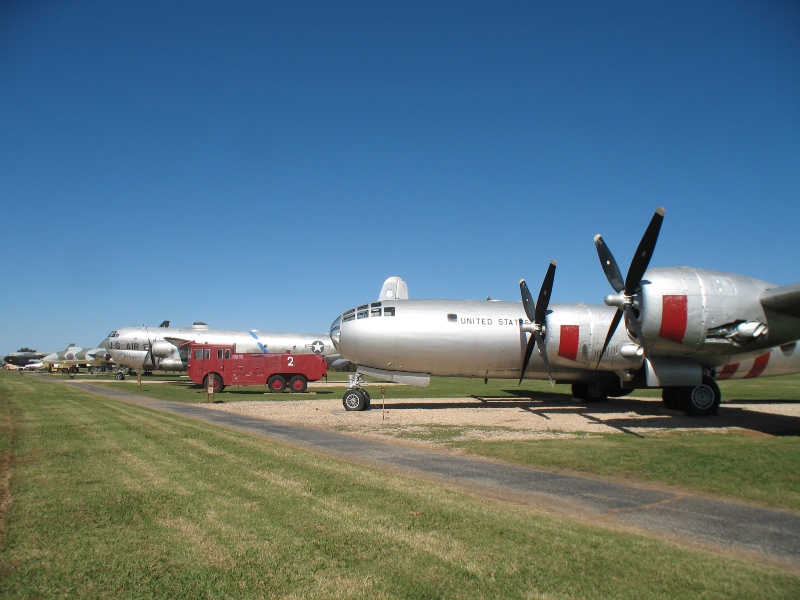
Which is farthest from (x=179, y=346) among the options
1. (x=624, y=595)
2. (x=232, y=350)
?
(x=624, y=595)

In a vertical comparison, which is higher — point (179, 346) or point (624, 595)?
point (179, 346)

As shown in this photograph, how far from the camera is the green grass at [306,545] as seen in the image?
177 inches

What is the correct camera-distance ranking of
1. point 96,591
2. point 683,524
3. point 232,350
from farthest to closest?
point 232,350, point 683,524, point 96,591

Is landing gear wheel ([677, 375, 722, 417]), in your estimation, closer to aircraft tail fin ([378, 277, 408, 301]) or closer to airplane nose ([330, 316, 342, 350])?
airplane nose ([330, 316, 342, 350])

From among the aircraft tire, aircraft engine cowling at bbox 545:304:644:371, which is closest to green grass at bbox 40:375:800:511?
the aircraft tire

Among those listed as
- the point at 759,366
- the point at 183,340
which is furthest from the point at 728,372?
the point at 183,340

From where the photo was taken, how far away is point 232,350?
3650 cm

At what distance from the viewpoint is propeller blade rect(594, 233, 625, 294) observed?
17078 millimetres

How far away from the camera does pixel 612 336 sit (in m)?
21.3

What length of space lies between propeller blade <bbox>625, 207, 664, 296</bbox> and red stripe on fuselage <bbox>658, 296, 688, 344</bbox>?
1000mm

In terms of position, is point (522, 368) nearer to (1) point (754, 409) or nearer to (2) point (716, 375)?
(2) point (716, 375)

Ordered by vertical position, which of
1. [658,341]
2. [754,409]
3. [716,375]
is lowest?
[754,409]

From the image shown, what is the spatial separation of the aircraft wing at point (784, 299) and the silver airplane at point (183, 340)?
4153cm

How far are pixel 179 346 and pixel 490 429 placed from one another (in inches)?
1634
